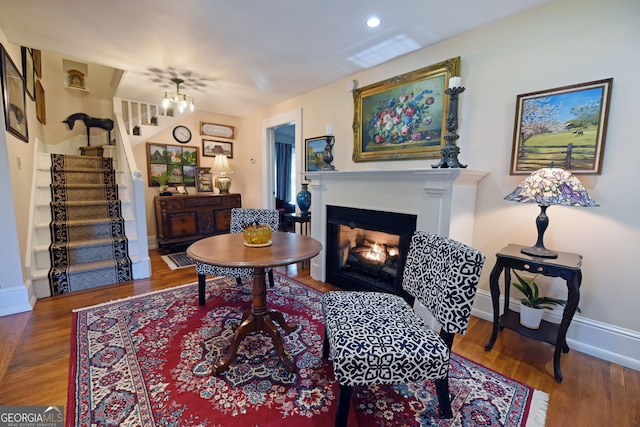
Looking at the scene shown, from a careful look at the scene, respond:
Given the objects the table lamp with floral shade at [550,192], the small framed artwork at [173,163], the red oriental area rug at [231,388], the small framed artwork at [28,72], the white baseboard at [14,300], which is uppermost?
the small framed artwork at [28,72]

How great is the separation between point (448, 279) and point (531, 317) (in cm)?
110

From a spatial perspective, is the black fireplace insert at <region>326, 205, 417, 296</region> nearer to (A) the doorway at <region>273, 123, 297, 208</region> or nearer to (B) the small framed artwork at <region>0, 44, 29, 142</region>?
(B) the small framed artwork at <region>0, 44, 29, 142</region>

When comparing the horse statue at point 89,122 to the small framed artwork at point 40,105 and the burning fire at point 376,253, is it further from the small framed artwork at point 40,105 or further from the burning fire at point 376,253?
the burning fire at point 376,253

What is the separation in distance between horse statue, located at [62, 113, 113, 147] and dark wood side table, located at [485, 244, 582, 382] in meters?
5.35

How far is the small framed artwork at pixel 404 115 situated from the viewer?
2346 millimetres

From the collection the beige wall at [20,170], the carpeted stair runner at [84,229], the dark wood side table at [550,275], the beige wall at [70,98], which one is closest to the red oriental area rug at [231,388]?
the dark wood side table at [550,275]

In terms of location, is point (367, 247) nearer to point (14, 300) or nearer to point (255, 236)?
point (255, 236)

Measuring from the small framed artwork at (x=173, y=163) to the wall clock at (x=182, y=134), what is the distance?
0.38 ft

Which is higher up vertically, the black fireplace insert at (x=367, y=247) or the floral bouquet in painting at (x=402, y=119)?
the floral bouquet in painting at (x=402, y=119)

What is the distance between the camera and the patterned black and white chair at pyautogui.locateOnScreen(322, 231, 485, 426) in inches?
44.4

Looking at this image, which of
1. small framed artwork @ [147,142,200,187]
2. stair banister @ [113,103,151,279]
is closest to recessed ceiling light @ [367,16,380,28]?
stair banister @ [113,103,151,279]

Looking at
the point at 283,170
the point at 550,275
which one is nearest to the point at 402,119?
the point at 550,275

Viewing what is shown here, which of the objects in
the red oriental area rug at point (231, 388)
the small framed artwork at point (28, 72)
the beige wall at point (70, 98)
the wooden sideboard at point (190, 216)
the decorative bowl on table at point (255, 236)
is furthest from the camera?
the wooden sideboard at point (190, 216)

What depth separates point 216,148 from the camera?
194 inches
